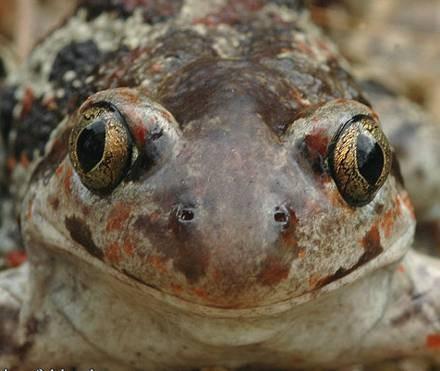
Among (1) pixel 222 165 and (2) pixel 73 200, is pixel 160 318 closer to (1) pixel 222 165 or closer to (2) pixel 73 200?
(2) pixel 73 200

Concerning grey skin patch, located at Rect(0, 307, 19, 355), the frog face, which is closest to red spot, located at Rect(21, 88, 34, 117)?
grey skin patch, located at Rect(0, 307, 19, 355)

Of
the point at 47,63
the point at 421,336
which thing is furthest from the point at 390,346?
the point at 47,63

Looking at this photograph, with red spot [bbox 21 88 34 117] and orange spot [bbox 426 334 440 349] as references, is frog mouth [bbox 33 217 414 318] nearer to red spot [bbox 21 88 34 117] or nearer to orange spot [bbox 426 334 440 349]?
orange spot [bbox 426 334 440 349]

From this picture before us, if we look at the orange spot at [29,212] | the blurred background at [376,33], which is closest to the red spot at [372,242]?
the orange spot at [29,212]

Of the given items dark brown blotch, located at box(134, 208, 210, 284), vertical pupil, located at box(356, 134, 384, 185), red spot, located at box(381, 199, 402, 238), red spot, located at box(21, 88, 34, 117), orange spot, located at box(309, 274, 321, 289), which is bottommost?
red spot, located at box(21, 88, 34, 117)

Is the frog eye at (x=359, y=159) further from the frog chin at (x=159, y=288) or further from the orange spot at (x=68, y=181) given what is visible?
the orange spot at (x=68, y=181)

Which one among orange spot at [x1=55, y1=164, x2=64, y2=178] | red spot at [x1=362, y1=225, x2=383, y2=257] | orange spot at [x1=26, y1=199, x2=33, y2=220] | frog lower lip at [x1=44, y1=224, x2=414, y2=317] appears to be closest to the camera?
frog lower lip at [x1=44, y1=224, x2=414, y2=317]
